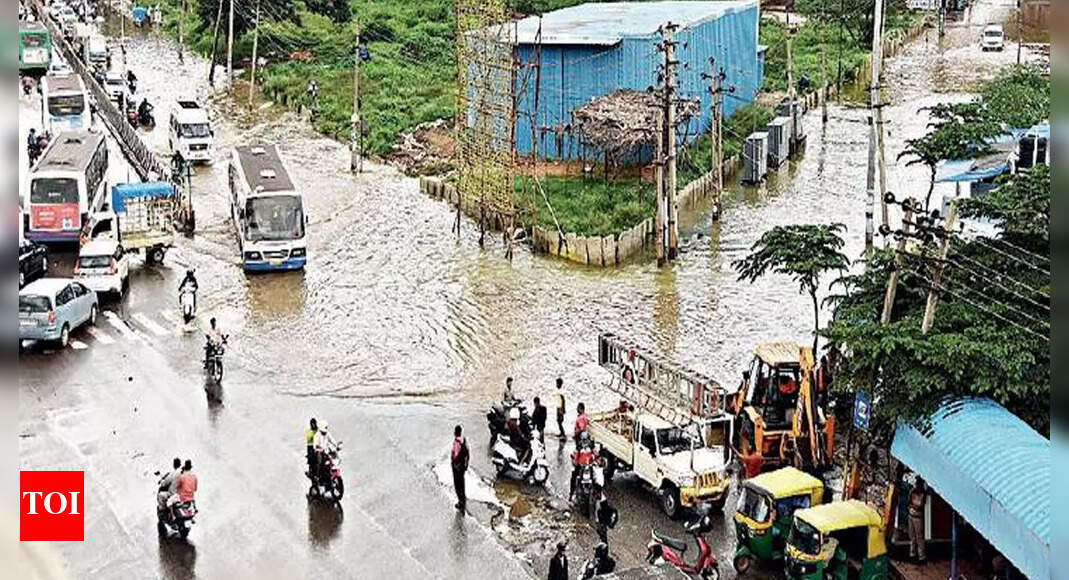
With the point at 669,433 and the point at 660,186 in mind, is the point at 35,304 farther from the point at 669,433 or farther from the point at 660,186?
the point at 660,186

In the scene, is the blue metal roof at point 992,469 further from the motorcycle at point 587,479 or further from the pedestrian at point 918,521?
the motorcycle at point 587,479

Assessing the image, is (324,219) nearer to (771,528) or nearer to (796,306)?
(796,306)

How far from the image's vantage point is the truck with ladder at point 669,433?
21.5 m

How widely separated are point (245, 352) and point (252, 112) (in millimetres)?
33273

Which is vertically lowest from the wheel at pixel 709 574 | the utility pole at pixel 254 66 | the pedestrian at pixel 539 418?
the wheel at pixel 709 574

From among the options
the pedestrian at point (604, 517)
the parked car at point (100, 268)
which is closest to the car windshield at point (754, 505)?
the pedestrian at point (604, 517)

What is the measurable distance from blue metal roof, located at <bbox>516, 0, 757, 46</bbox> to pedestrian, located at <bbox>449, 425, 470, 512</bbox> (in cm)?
2409

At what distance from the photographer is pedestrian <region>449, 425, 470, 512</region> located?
2177 centimetres

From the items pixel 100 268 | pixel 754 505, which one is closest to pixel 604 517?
pixel 754 505

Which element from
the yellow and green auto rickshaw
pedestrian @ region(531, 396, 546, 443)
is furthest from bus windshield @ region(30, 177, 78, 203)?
the yellow and green auto rickshaw

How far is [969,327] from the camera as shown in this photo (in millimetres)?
20344

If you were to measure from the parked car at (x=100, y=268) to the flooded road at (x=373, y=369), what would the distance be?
0.66 m

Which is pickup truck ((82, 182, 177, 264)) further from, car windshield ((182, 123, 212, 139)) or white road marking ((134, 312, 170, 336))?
car windshield ((182, 123, 212, 139))

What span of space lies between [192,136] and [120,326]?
67.0 feet
